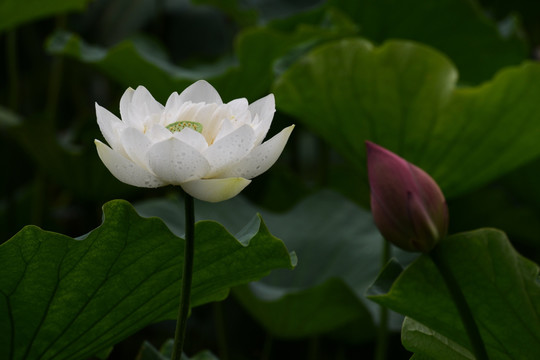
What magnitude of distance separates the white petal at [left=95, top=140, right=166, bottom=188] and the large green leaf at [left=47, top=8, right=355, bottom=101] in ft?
2.44

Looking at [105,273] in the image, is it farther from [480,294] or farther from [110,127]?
[480,294]

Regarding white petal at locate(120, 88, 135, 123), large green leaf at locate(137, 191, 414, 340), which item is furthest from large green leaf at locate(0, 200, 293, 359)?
large green leaf at locate(137, 191, 414, 340)

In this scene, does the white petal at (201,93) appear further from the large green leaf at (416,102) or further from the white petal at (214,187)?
the large green leaf at (416,102)

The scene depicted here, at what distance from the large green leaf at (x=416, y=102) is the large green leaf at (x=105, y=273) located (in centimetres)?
50

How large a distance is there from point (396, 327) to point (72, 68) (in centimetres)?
114

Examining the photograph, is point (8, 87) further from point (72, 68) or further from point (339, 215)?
point (339, 215)

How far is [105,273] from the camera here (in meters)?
0.62

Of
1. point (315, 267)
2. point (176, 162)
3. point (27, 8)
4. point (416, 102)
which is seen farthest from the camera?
point (27, 8)

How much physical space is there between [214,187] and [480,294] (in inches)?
9.6

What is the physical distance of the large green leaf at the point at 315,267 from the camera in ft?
3.60

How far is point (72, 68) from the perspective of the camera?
77.8 inches

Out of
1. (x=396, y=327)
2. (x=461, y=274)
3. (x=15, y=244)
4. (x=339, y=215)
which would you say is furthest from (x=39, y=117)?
(x=461, y=274)

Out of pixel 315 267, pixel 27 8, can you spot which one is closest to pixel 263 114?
pixel 315 267

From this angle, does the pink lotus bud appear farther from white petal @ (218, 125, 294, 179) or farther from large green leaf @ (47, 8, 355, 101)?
large green leaf @ (47, 8, 355, 101)
